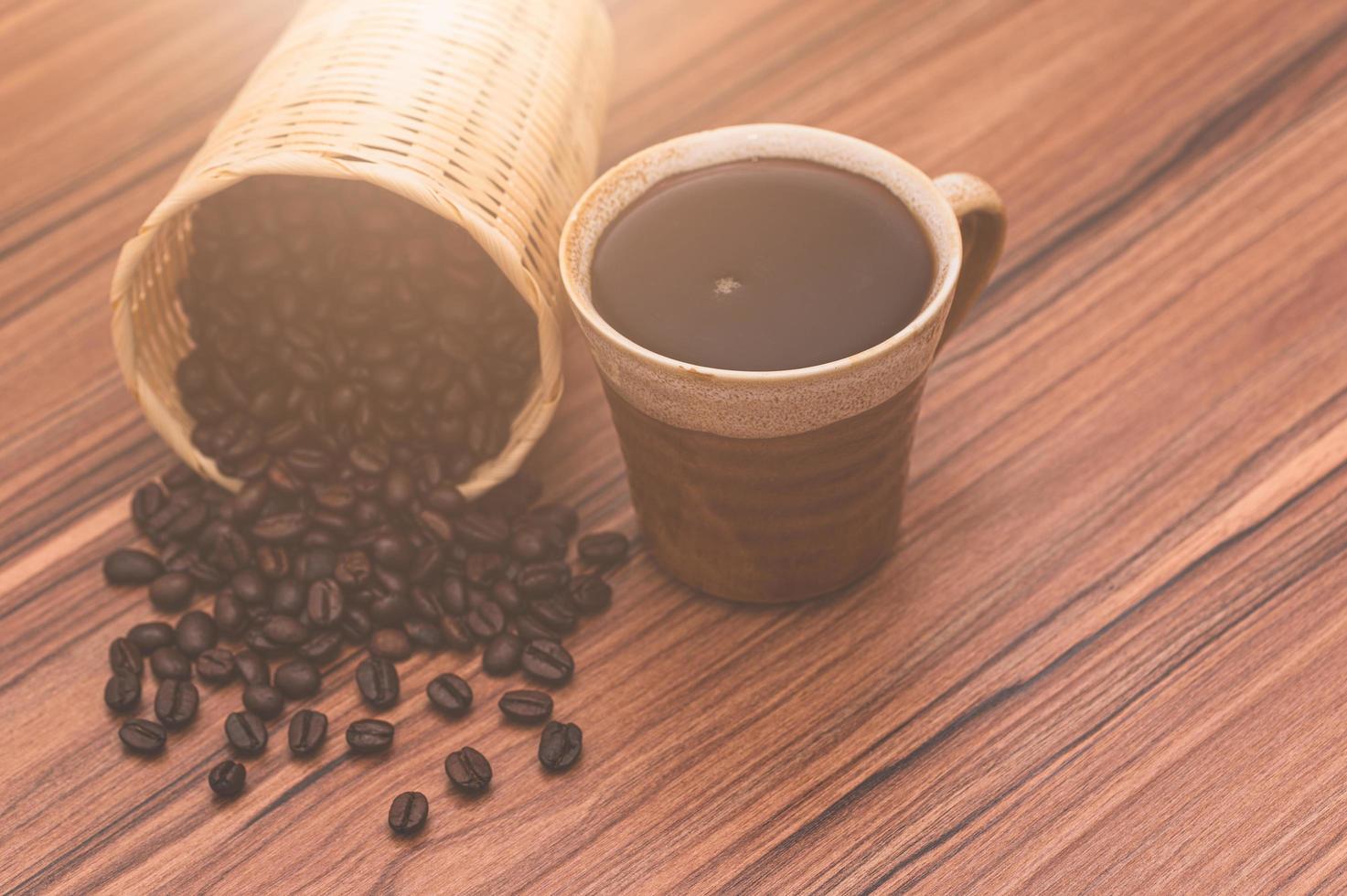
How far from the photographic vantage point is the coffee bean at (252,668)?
1.12 m

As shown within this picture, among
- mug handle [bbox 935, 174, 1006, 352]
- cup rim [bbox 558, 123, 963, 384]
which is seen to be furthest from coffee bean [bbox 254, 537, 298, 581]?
mug handle [bbox 935, 174, 1006, 352]

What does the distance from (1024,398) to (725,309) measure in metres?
0.43

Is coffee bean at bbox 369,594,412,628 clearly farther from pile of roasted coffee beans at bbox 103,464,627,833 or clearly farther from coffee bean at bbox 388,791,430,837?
coffee bean at bbox 388,791,430,837

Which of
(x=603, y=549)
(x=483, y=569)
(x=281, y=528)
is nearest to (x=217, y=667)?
(x=281, y=528)

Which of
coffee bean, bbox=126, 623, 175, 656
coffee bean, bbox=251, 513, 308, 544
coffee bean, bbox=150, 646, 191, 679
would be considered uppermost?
coffee bean, bbox=251, 513, 308, 544

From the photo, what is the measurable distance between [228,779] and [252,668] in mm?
102

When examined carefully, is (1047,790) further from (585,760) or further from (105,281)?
(105,281)

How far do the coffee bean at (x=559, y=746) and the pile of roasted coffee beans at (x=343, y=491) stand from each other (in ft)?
0.09

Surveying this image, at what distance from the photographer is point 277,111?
115cm

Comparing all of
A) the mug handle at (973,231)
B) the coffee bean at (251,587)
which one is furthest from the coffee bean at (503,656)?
the mug handle at (973,231)

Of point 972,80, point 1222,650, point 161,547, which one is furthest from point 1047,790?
point 972,80

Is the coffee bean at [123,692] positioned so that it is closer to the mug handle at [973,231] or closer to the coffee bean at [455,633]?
the coffee bean at [455,633]

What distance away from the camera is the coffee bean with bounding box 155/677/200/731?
1.10 metres

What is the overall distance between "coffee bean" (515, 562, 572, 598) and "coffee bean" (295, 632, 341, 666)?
6.4 inches
